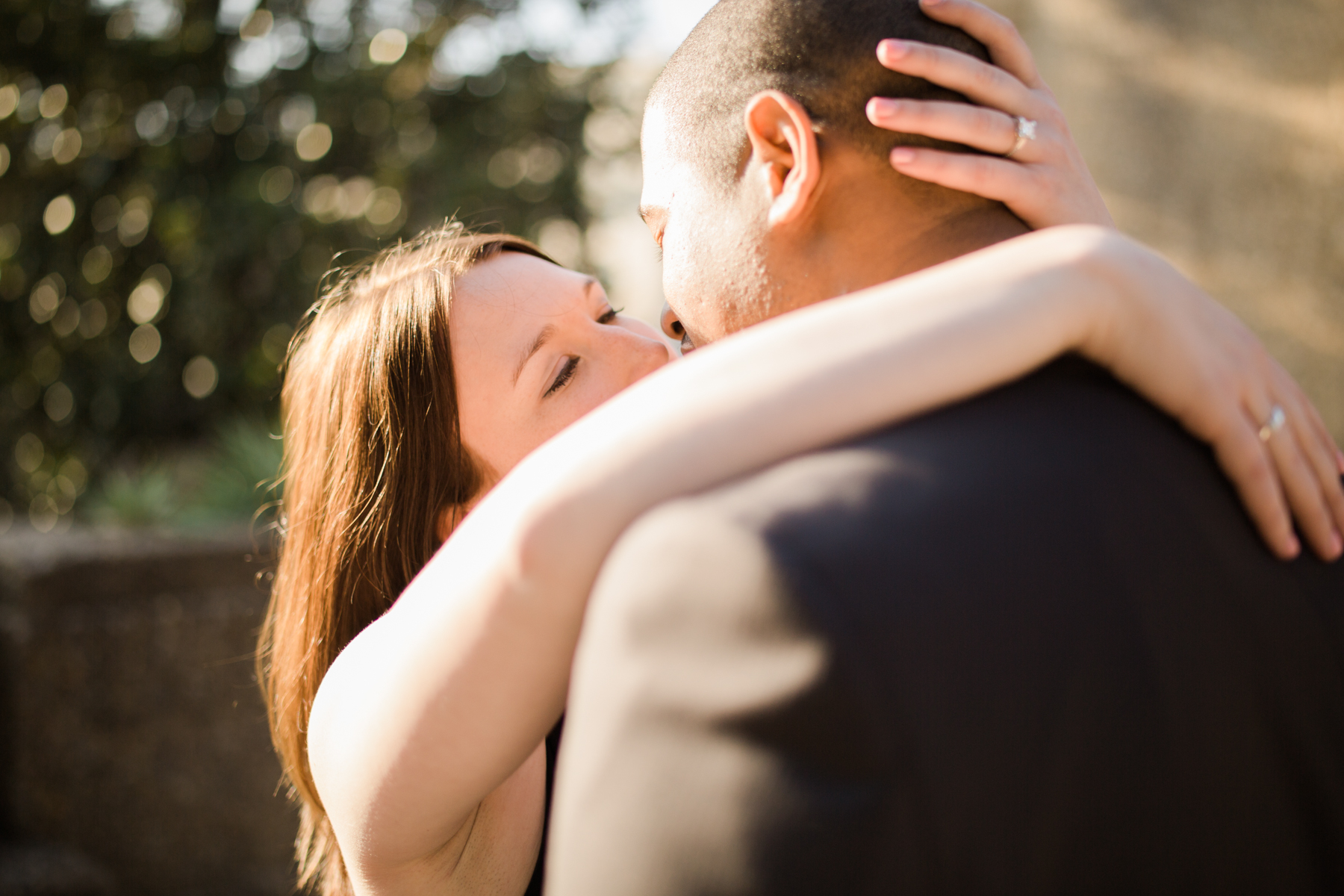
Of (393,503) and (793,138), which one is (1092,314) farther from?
(393,503)

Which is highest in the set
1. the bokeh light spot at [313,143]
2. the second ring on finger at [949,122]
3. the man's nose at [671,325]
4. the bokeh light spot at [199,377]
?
the second ring on finger at [949,122]

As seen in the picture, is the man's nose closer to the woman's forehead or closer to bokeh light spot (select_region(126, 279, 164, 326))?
the woman's forehead

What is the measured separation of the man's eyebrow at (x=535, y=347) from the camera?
2211 millimetres

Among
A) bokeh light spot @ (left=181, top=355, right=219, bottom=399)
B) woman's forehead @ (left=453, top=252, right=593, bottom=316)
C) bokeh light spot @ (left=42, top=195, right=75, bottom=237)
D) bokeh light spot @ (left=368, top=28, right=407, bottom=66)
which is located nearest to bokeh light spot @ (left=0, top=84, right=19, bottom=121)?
bokeh light spot @ (left=42, top=195, right=75, bottom=237)

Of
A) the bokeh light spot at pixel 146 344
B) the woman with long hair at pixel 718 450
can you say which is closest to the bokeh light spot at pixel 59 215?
the bokeh light spot at pixel 146 344

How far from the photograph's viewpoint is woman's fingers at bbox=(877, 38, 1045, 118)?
4.56ft

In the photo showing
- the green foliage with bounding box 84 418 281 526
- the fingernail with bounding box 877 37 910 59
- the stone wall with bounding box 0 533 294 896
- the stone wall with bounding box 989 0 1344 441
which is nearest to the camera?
the fingernail with bounding box 877 37 910 59

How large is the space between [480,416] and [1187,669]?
1.65 m

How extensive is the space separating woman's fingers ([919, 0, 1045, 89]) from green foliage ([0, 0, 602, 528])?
630cm

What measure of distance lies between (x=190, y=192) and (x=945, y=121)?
24.8ft

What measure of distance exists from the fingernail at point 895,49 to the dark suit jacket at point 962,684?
0.64 m

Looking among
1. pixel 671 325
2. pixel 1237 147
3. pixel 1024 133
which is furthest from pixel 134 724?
pixel 1237 147

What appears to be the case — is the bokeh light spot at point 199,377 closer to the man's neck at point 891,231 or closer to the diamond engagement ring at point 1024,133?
the man's neck at point 891,231

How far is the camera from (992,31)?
154cm
